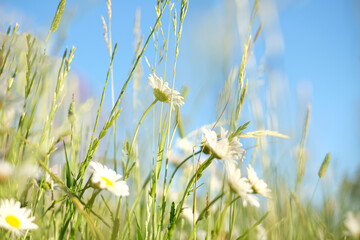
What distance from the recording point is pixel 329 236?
0.54 m

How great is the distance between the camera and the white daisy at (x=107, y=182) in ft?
1.37

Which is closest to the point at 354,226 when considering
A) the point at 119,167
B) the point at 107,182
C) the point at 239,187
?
the point at 239,187

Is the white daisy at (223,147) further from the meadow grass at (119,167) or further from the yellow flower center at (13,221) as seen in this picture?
the yellow flower center at (13,221)

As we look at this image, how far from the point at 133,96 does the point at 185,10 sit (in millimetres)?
355

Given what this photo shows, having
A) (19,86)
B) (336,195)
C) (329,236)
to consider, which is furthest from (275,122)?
(19,86)

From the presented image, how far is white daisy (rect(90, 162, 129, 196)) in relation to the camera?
419 millimetres

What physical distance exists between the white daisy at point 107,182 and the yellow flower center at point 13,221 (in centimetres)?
10

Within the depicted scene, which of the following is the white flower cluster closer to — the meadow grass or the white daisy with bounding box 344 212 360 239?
the meadow grass

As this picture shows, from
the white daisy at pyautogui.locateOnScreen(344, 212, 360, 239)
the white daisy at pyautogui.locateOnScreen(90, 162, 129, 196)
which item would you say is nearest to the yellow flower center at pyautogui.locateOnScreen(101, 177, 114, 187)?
the white daisy at pyautogui.locateOnScreen(90, 162, 129, 196)

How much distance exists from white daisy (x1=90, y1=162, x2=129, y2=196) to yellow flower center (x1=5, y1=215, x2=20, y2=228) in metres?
0.10

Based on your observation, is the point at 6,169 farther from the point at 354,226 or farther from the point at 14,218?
the point at 354,226

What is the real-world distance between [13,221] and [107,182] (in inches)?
4.7

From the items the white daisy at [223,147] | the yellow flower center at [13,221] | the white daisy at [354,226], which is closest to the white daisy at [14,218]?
the yellow flower center at [13,221]

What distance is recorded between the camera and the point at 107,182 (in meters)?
0.45
